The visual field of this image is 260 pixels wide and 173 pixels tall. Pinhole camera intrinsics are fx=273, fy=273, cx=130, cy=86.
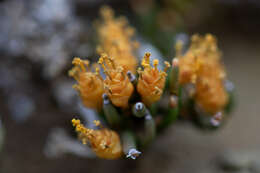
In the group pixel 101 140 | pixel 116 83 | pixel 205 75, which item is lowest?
pixel 101 140

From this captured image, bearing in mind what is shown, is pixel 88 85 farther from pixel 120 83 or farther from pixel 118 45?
pixel 118 45

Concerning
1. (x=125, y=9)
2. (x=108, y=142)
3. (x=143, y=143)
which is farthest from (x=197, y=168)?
(x=125, y=9)

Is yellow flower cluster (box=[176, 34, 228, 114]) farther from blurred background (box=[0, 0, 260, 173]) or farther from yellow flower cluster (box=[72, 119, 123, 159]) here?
yellow flower cluster (box=[72, 119, 123, 159])

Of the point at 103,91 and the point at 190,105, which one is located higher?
the point at 190,105

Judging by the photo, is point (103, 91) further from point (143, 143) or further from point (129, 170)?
point (129, 170)

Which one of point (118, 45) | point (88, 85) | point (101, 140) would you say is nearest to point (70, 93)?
point (118, 45)

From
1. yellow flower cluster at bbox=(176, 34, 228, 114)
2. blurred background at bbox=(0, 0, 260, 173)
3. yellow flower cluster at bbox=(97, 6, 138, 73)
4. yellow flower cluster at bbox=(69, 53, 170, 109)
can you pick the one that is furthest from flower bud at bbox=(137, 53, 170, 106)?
blurred background at bbox=(0, 0, 260, 173)

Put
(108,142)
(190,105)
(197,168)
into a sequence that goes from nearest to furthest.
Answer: (108,142) < (190,105) < (197,168)

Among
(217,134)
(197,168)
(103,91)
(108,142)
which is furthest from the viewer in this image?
(217,134)
